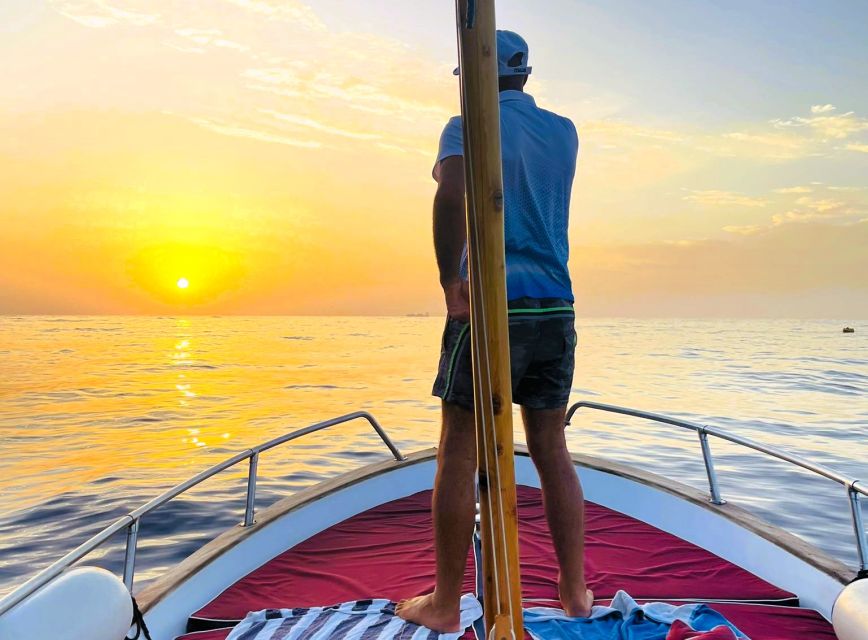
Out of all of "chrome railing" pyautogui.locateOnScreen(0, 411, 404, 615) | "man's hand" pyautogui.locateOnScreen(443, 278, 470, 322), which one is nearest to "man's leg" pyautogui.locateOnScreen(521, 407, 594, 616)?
"man's hand" pyautogui.locateOnScreen(443, 278, 470, 322)

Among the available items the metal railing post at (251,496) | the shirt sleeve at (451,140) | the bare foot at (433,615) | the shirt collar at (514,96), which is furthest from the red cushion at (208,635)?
the shirt collar at (514,96)

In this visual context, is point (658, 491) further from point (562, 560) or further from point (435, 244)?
point (435, 244)

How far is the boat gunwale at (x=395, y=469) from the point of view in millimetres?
2374

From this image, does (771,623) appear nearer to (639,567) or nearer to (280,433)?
(639,567)

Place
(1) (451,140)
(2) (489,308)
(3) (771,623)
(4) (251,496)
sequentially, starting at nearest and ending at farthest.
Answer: (2) (489,308)
(1) (451,140)
(3) (771,623)
(4) (251,496)

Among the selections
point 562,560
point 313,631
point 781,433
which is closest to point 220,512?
point 313,631

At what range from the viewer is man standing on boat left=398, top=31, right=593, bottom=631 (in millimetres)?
1884

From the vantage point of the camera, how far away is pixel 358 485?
3.70 metres

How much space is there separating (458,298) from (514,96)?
2.30 ft

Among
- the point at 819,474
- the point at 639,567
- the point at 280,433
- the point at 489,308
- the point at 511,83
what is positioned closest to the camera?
the point at 489,308

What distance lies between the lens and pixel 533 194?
199 centimetres

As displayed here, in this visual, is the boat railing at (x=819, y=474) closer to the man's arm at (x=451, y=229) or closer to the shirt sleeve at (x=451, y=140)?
the man's arm at (x=451, y=229)

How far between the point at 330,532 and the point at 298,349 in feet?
116

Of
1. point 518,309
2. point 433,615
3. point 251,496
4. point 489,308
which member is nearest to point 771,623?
point 433,615
